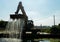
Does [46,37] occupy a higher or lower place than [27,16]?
lower

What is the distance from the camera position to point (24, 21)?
4956 centimetres

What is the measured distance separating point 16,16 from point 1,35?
21.3 ft

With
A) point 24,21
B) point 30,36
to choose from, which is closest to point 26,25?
point 24,21

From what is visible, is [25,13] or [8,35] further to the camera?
[25,13]

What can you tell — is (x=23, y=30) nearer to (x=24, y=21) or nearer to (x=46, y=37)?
(x=24, y=21)

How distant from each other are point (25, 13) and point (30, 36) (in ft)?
27.8

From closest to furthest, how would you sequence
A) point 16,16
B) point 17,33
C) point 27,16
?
point 17,33
point 16,16
point 27,16

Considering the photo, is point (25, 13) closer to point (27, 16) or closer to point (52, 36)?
point (27, 16)

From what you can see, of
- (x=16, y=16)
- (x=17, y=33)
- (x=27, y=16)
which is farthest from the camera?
(x=27, y=16)

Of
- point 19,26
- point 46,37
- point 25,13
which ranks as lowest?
point 46,37

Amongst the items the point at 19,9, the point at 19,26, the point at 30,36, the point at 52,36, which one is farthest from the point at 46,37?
the point at 19,9

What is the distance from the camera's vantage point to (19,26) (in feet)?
157

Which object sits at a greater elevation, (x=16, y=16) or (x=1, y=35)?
(x=16, y=16)

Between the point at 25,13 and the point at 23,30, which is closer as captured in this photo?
the point at 23,30
